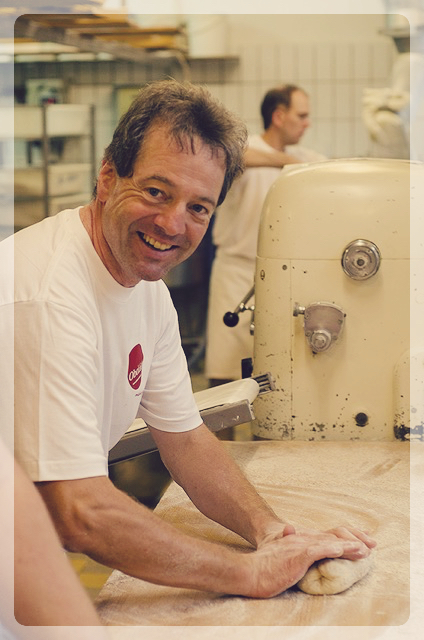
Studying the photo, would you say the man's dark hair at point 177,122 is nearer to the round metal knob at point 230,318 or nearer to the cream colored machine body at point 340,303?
the cream colored machine body at point 340,303

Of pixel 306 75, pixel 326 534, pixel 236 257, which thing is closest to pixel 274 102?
pixel 236 257

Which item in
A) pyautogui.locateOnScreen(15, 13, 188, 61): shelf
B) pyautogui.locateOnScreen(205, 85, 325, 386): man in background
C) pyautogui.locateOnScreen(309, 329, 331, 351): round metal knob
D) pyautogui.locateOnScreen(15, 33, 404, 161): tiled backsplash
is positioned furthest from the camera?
pyautogui.locateOnScreen(15, 33, 404, 161): tiled backsplash

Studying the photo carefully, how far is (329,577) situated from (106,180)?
0.69 m

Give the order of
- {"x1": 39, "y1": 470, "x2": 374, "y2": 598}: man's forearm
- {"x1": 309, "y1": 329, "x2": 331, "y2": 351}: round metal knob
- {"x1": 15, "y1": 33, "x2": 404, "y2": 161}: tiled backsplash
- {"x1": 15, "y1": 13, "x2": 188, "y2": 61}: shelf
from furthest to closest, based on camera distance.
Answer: {"x1": 15, "y1": 33, "x2": 404, "y2": 161}: tiled backsplash, {"x1": 15, "y1": 13, "x2": 188, "y2": 61}: shelf, {"x1": 309, "y1": 329, "x2": 331, "y2": 351}: round metal knob, {"x1": 39, "y1": 470, "x2": 374, "y2": 598}: man's forearm

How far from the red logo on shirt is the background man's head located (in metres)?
3.14

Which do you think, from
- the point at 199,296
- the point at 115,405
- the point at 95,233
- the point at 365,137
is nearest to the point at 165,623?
the point at 115,405

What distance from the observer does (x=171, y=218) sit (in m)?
1.30

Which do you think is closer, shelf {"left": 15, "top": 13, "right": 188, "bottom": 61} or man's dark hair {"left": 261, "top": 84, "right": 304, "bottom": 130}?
shelf {"left": 15, "top": 13, "right": 188, "bottom": 61}

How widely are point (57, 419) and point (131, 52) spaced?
14.3ft

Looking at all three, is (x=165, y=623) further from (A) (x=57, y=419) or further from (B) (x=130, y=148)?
(B) (x=130, y=148)

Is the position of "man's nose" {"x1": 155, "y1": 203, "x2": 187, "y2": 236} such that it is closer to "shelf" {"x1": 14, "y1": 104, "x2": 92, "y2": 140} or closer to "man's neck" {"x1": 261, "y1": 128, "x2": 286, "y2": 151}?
"shelf" {"x1": 14, "y1": 104, "x2": 92, "y2": 140}

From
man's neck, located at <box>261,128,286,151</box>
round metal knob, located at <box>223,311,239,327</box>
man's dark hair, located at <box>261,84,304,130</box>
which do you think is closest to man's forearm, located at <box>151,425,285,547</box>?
round metal knob, located at <box>223,311,239,327</box>

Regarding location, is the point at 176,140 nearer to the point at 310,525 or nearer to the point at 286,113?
the point at 310,525

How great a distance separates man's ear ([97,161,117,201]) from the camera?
1374 mm
